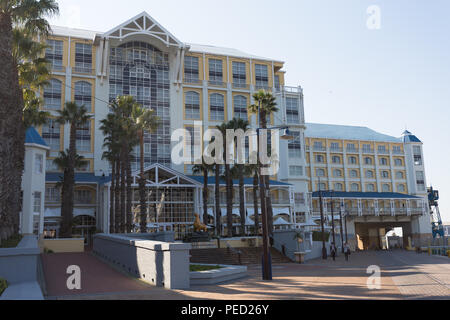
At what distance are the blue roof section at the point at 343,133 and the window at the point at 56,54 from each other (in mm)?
47499

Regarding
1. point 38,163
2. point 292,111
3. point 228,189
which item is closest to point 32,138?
point 38,163

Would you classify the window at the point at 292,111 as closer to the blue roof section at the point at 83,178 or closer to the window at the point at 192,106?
the window at the point at 192,106

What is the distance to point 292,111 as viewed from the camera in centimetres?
7050

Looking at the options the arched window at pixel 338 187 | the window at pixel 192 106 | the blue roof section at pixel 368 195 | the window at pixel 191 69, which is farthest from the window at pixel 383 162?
the window at pixel 191 69

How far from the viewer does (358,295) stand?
42.8 ft

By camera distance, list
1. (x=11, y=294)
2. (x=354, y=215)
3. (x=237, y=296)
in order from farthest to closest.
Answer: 1. (x=354, y=215)
2. (x=237, y=296)
3. (x=11, y=294)

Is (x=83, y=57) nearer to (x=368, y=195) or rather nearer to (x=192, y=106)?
(x=192, y=106)

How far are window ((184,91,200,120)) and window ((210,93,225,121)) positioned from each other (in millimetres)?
2284

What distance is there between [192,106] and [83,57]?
1704 cm

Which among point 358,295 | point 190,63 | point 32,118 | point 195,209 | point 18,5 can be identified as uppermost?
point 190,63

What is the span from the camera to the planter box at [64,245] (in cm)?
3266

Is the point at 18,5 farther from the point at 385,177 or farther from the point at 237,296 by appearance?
Answer: the point at 385,177
